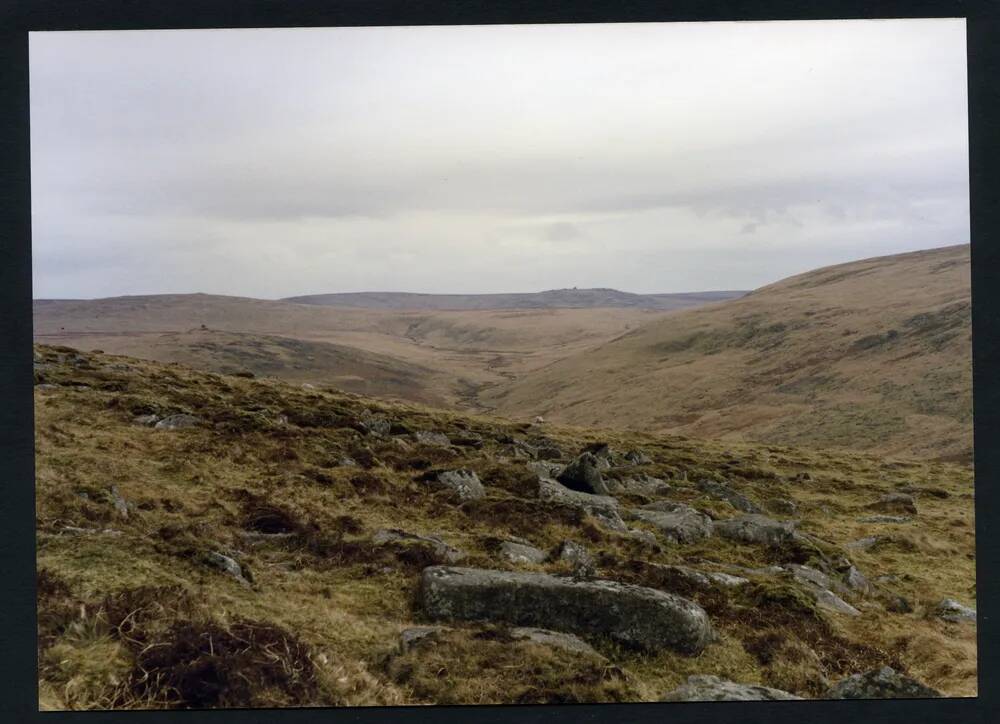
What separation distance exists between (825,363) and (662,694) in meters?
91.2

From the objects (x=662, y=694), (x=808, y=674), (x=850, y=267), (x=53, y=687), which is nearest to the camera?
(x=53, y=687)

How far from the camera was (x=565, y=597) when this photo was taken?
1249cm

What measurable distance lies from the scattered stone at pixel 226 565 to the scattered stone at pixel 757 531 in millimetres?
13463

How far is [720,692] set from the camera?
10.6m

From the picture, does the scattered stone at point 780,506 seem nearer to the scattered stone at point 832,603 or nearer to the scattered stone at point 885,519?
the scattered stone at point 885,519

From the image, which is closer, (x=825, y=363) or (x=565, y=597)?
(x=565, y=597)

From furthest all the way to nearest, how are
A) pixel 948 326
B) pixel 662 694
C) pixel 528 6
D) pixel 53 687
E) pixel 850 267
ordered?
pixel 850 267
pixel 948 326
pixel 662 694
pixel 528 6
pixel 53 687

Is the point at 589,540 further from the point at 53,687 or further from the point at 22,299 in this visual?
the point at 22,299

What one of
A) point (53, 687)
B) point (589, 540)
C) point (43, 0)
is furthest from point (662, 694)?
point (43, 0)

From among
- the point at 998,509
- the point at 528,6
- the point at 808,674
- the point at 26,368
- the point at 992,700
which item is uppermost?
the point at 528,6

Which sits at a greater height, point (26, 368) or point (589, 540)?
point (26, 368)

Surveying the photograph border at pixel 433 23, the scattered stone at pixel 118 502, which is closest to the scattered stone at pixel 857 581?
the photograph border at pixel 433 23

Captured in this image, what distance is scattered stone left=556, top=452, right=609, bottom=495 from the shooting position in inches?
924

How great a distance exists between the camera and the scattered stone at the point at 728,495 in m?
25.9
